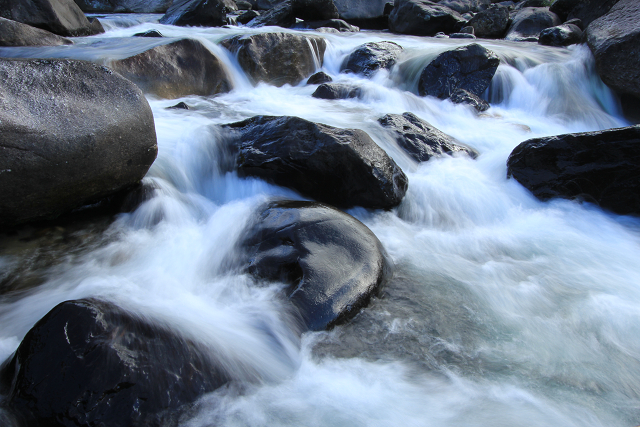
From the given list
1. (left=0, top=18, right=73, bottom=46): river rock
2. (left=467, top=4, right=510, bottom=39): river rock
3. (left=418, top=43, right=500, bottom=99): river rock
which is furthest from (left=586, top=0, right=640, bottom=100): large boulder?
(left=0, top=18, right=73, bottom=46): river rock

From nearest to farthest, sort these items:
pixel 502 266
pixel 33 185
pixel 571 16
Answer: pixel 33 185, pixel 502 266, pixel 571 16

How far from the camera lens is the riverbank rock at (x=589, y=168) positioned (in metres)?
4.23

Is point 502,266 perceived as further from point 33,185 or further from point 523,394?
point 33,185

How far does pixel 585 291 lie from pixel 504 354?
121 cm

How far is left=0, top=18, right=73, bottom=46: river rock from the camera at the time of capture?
6.36 m

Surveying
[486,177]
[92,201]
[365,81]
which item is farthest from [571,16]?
[92,201]

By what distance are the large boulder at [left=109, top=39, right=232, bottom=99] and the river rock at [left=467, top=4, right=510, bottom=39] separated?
10.5 meters

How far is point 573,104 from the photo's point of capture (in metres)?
7.96

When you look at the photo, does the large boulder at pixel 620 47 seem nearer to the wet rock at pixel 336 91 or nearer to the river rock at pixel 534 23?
the river rock at pixel 534 23

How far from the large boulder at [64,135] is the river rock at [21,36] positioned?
4.69 metres

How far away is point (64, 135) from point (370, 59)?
7080 mm

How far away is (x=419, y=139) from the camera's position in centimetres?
534

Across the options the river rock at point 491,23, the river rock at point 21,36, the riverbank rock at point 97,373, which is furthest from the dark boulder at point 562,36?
the riverbank rock at point 97,373

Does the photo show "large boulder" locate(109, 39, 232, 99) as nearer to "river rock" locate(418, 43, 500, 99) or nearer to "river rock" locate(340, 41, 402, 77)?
"river rock" locate(340, 41, 402, 77)
